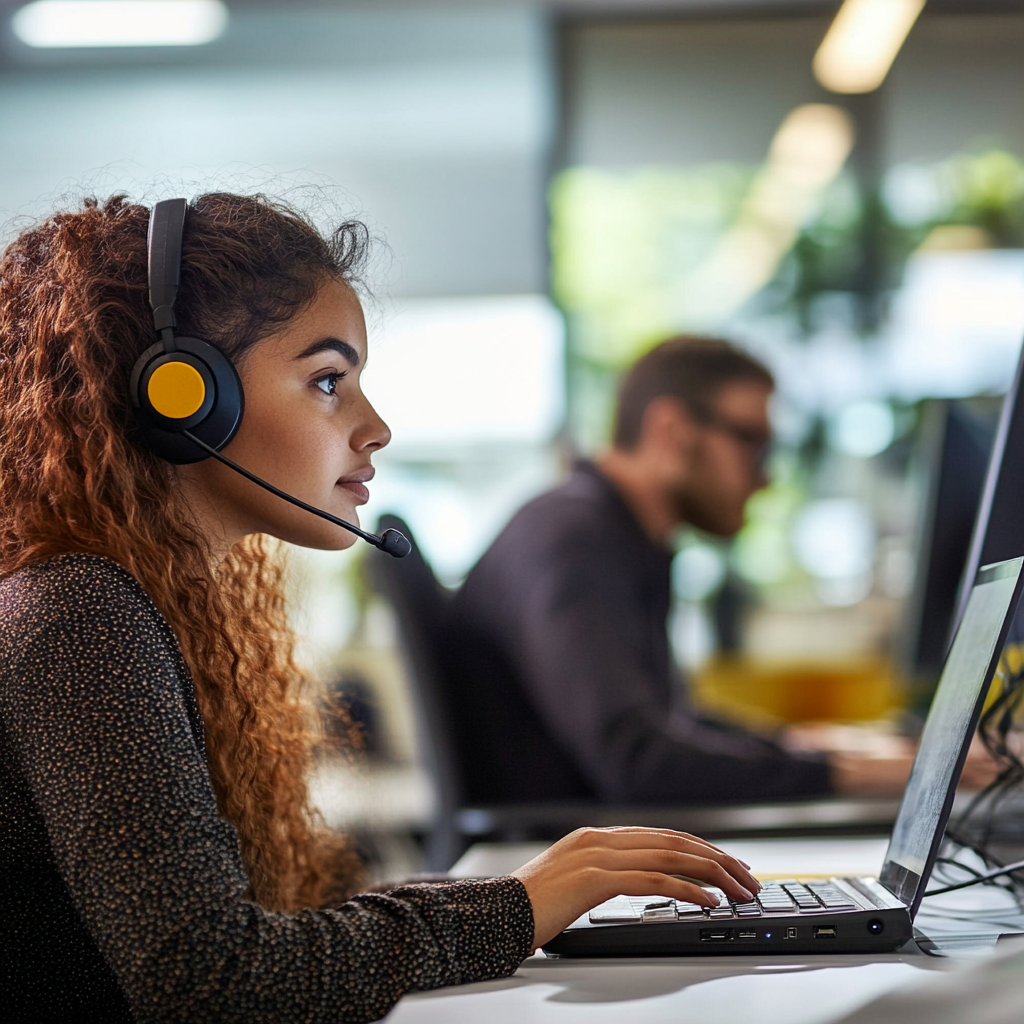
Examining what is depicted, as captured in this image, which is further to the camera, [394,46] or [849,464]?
[394,46]

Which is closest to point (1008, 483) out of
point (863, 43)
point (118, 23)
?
point (863, 43)

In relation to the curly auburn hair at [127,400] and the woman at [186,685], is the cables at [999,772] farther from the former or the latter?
the curly auburn hair at [127,400]

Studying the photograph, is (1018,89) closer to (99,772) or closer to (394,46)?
(394,46)

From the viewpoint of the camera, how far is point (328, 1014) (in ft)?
2.06

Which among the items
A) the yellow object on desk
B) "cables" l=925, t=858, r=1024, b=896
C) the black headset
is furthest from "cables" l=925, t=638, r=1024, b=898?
the yellow object on desk

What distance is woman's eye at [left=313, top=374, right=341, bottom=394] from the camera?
2.86 feet

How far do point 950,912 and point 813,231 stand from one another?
10.7 feet

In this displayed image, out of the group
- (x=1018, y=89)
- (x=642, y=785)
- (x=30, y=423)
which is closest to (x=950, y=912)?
(x=642, y=785)

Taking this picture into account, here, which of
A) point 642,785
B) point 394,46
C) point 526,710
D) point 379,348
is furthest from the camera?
point 394,46

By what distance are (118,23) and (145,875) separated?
13.6 ft

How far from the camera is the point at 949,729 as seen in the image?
834mm

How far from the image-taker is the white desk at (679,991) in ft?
2.01

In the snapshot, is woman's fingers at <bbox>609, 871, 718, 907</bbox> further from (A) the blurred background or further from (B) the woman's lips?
(A) the blurred background

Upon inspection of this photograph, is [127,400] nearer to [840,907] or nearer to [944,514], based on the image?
[840,907]
